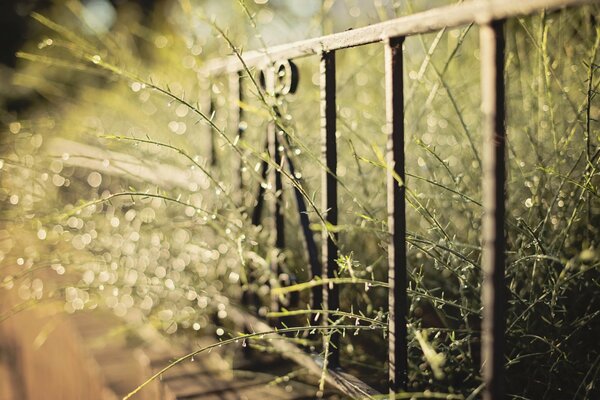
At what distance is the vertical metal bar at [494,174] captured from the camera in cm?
71

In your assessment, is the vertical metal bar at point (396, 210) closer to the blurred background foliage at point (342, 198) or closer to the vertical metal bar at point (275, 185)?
the blurred background foliage at point (342, 198)

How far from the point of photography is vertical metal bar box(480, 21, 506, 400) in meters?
0.71

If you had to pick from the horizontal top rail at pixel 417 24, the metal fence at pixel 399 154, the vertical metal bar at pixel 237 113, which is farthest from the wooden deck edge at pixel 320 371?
the horizontal top rail at pixel 417 24

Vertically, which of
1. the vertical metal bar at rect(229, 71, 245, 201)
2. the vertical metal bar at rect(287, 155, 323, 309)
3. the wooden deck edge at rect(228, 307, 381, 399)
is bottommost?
the wooden deck edge at rect(228, 307, 381, 399)

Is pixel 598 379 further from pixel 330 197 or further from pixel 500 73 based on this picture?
pixel 500 73

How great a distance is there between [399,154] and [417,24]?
A: 6.9 inches

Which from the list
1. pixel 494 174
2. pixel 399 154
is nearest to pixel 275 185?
pixel 399 154

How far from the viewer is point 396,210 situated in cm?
93

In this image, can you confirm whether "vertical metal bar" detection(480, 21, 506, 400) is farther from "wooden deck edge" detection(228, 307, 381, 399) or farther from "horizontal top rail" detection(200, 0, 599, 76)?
"wooden deck edge" detection(228, 307, 381, 399)

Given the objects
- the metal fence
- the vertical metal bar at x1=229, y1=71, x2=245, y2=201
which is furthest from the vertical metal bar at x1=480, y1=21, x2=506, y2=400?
the vertical metal bar at x1=229, y1=71, x2=245, y2=201

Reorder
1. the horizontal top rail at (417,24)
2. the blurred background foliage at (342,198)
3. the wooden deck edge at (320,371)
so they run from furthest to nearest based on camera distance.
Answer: the blurred background foliage at (342,198) < the wooden deck edge at (320,371) < the horizontal top rail at (417,24)

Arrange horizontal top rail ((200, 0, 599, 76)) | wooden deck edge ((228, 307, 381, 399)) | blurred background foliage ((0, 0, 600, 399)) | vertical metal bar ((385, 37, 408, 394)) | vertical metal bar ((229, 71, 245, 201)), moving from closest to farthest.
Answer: horizontal top rail ((200, 0, 599, 76))
vertical metal bar ((385, 37, 408, 394))
wooden deck edge ((228, 307, 381, 399))
blurred background foliage ((0, 0, 600, 399))
vertical metal bar ((229, 71, 245, 201))

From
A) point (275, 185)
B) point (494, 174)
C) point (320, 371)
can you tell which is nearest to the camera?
point (494, 174)

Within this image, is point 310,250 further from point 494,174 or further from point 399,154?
point 494,174
